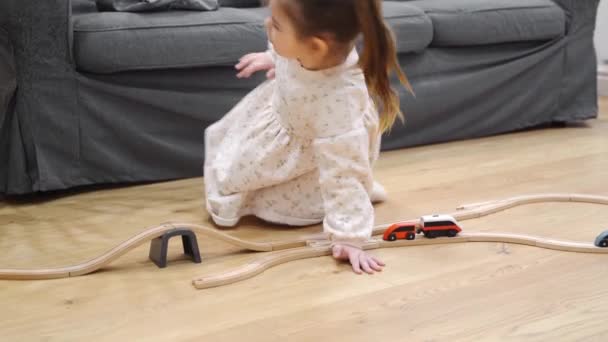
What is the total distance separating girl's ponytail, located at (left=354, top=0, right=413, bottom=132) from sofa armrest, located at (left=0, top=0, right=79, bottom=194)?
2.62 ft

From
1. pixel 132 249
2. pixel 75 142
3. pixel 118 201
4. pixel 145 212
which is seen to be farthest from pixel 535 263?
pixel 75 142

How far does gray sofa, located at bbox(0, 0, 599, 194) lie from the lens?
1.88 metres

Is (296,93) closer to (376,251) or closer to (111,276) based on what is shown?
(376,251)

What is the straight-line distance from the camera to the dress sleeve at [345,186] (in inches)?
59.7

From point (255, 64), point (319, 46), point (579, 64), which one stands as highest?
point (319, 46)

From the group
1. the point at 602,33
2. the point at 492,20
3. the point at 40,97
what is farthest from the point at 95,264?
the point at 602,33

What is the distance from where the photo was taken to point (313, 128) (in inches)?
63.7

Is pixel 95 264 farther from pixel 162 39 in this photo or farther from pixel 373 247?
pixel 162 39

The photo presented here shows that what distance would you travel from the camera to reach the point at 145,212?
6.05 feet

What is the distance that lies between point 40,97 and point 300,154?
2.23 ft

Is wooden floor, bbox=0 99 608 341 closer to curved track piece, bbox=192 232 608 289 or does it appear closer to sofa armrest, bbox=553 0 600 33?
curved track piece, bbox=192 232 608 289

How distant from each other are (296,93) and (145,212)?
1.67ft

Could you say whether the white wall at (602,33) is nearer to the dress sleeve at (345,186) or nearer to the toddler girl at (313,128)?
the toddler girl at (313,128)

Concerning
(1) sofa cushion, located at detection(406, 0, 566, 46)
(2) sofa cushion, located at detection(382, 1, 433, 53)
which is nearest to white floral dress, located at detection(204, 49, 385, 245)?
(2) sofa cushion, located at detection(382, 1, 433, 53)
